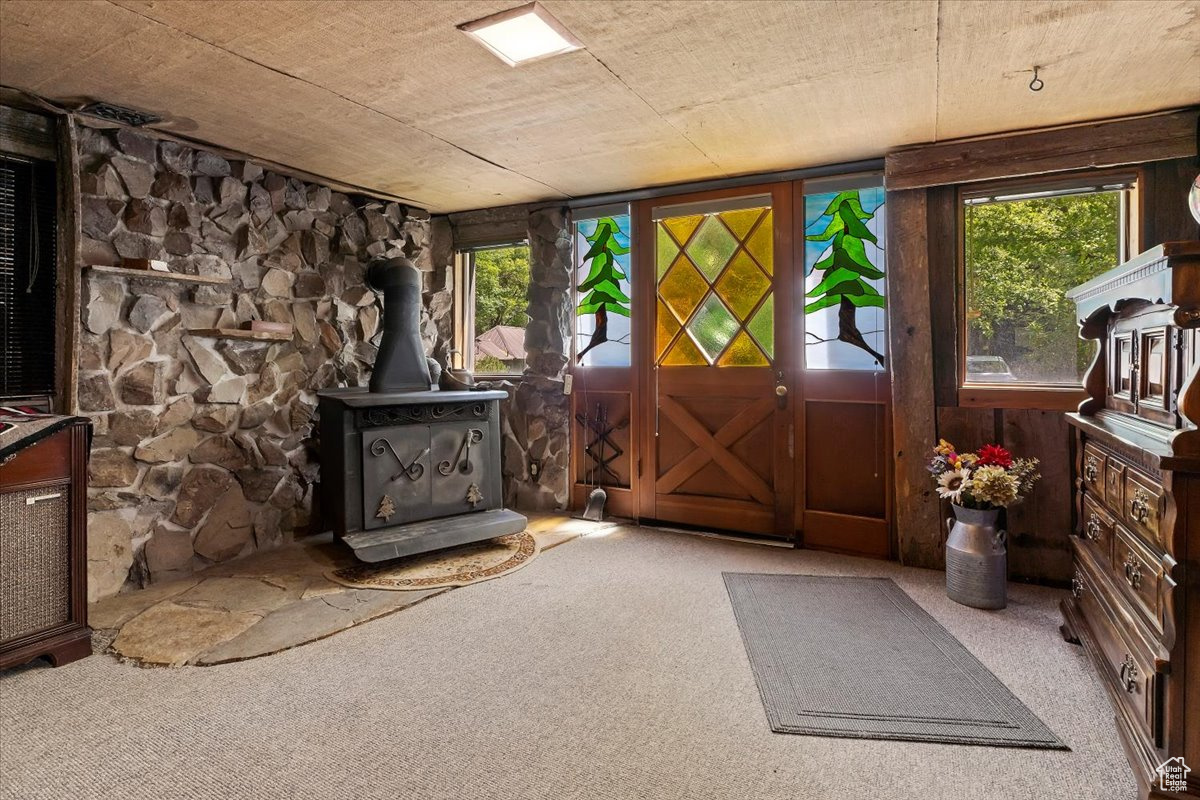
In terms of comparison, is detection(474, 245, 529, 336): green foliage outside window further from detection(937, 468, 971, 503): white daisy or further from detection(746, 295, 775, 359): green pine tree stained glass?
detection(937, 468, 971, 503): white daisy

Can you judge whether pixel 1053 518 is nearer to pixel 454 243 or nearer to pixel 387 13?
pixel 387 13

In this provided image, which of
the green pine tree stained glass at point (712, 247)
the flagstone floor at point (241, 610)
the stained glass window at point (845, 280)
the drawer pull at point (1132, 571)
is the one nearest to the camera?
the drawer pull at point (1132, 571)

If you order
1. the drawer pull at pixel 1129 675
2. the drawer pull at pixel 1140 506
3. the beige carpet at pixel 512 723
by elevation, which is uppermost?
the drawer pull at pixel 1140 506

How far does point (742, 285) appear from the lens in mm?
4000

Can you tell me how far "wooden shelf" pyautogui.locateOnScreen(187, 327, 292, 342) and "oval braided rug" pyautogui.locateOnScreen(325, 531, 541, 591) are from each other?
4.56ft

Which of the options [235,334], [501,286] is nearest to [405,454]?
[235,334]

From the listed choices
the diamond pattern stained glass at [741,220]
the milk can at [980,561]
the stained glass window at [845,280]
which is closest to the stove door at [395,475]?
the diamond pattern stained glass at [741,220]

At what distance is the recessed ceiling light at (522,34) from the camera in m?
2.07

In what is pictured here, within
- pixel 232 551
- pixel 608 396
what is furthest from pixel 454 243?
pixel 232 551

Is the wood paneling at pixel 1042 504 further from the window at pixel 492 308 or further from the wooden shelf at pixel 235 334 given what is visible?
the wooden shelf at pixel 235 334

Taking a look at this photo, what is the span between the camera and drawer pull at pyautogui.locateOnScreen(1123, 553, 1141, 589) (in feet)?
5.83

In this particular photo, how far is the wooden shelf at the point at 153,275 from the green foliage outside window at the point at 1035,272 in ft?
13.3

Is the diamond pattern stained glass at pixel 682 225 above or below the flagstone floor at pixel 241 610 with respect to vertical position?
above

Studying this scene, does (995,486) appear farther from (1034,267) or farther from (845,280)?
(845,280)
